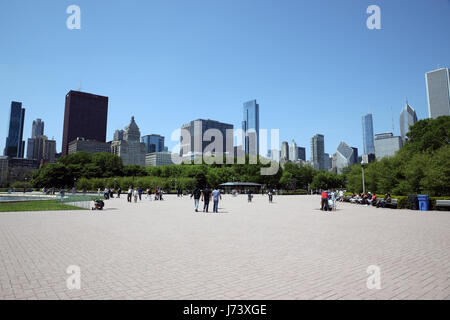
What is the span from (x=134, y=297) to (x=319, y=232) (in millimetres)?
7812

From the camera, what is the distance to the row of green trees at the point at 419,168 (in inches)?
968

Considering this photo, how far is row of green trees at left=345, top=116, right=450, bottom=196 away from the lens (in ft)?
80.6

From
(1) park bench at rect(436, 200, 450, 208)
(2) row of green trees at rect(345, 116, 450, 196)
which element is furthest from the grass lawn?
(2) row of green trees at rect(345, 116, 450, 196)

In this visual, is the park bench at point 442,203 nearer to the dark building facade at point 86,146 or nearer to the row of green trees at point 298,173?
the row of green trees at point 298,173

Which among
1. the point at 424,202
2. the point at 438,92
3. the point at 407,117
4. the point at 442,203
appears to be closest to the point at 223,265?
the point at 442,203

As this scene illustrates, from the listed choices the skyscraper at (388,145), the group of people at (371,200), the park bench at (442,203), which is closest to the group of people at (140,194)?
the group of people at (371,200)

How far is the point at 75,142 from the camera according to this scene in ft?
570

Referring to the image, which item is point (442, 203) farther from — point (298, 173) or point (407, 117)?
point (407, 117)

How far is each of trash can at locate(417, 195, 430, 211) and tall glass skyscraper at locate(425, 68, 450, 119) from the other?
12929 cm

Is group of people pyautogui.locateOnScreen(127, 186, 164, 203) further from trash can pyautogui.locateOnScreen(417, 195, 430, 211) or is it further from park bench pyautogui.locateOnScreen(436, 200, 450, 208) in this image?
park bench pyautogui.locateOnScreen(436, 200, 450, 208)

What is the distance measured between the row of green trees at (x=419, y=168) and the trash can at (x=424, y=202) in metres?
4.46

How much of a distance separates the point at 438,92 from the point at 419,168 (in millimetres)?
132093

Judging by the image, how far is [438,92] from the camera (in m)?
128
